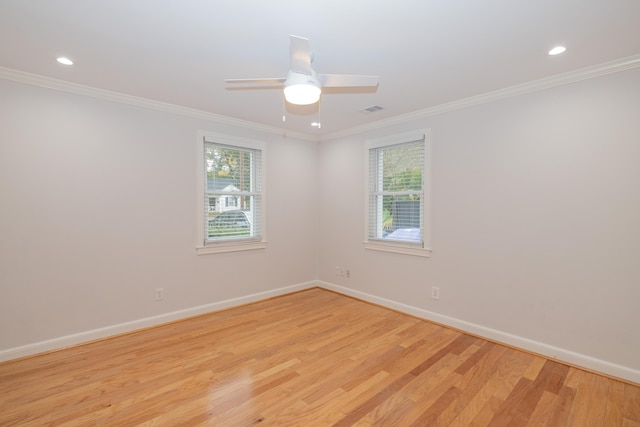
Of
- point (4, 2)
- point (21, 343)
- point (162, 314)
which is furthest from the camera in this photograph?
point (162, 314)

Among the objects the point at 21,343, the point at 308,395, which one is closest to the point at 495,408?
the point at 308,395

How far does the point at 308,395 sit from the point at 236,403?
51 centimetres

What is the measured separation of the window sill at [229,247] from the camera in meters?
3.80

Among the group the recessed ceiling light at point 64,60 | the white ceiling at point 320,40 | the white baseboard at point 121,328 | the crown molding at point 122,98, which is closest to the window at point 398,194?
the white ceiling at point 320,40

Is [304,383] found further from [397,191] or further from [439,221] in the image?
[397,191]

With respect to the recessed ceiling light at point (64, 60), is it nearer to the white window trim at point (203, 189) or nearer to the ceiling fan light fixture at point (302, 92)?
the white window trim at point (203, 189)

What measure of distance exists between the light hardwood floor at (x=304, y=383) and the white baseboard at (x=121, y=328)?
107 mm

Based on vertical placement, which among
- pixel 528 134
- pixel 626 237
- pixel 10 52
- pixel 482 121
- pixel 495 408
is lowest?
pixel 495 408

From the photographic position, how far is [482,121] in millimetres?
3199

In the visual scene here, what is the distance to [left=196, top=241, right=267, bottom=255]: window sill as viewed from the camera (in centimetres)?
380

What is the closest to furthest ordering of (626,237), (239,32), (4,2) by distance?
(4,2) → (239,32) → (626,237)

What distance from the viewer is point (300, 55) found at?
1.80 metres

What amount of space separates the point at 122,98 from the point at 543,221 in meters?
4.33

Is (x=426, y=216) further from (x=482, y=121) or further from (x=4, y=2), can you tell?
(x=4, y=2)
